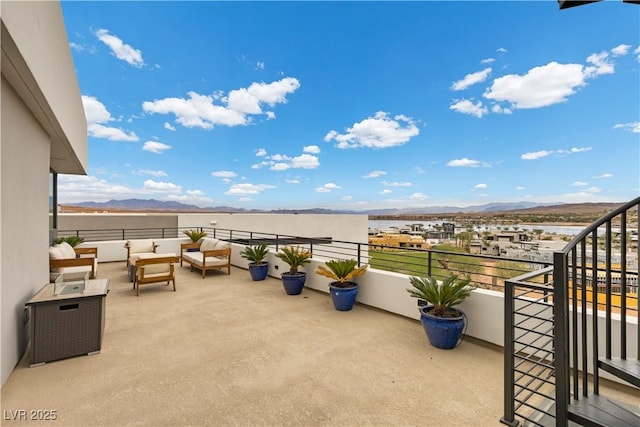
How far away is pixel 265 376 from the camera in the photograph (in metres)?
2.69

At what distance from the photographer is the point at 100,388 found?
2.49 m

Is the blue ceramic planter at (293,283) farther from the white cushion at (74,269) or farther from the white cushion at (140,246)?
the white cushion at (140,246)

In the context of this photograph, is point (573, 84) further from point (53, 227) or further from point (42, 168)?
point (53, 227)

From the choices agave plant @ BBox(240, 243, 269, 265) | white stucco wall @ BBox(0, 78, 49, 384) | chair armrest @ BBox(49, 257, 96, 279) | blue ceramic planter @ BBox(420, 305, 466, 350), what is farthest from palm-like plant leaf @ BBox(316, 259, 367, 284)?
chair armrest @ BBox(49, 257, 96, 279)

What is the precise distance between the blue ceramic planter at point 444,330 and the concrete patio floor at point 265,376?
0.32ft

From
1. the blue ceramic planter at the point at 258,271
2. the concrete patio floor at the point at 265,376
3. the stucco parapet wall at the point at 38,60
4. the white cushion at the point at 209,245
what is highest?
the stucco parapet wall at the point at 38,60

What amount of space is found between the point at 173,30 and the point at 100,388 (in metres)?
12.2

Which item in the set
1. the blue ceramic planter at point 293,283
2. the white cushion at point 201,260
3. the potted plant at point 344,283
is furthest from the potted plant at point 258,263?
the potted plant at point 344,283

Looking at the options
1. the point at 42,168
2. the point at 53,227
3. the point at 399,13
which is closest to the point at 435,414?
the point at 42,168

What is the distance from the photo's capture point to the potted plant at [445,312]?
3.19 metres

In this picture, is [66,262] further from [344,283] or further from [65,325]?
[344,283]

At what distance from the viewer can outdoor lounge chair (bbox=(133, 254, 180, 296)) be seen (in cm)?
559

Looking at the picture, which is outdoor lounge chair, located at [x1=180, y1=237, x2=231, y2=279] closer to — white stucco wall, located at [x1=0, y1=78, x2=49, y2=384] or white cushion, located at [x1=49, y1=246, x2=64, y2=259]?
white cushion, located at [x1=49, y1=246, x2=64, y2=259]

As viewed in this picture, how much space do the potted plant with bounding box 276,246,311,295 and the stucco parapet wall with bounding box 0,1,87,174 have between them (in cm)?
404
